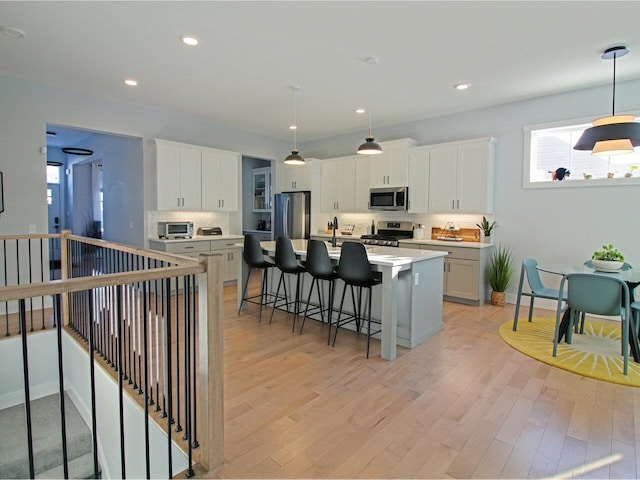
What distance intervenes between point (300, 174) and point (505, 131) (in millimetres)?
3750

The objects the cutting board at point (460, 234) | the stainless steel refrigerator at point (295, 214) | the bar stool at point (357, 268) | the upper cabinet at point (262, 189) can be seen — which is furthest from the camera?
the upper cabinet at point (262, 189)

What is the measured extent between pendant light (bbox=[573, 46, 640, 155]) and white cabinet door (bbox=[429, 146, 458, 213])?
2.18 m

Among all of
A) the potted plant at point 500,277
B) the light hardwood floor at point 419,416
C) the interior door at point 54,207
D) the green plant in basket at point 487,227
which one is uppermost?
the interior door at point 54,207

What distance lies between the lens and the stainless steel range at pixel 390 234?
5.96 m

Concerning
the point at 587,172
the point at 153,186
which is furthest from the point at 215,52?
the point at 587,172

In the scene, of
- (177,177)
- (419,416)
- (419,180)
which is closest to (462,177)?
(419,180)

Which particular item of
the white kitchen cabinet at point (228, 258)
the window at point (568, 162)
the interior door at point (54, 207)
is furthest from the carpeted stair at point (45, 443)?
the interior door at point (54, 207)

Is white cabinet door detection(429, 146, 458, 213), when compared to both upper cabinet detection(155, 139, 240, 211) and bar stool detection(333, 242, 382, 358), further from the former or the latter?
upper cabinet detection(155, 139, 240, 211)

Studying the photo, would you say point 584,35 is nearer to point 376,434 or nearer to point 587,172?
point 587,172

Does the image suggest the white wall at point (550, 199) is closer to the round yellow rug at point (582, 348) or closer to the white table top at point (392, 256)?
the round yellow rug at point (582, 348)

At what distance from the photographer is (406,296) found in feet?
11.6

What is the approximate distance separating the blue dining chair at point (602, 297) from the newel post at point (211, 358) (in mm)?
3064

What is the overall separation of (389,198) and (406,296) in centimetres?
295

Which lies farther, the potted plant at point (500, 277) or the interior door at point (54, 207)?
the interior door at point (54, 207)
